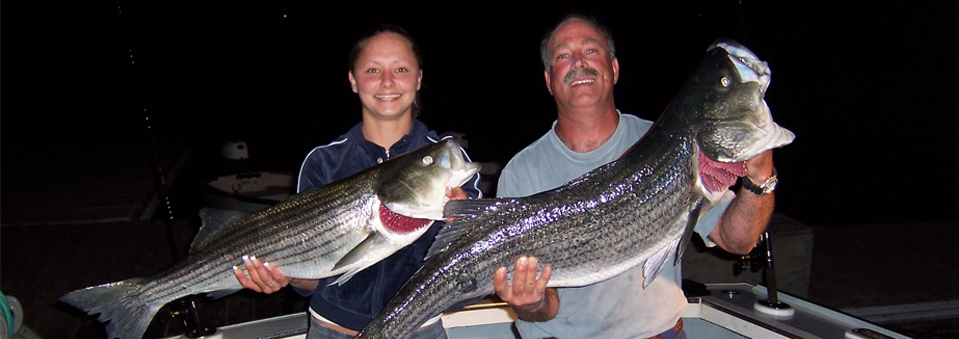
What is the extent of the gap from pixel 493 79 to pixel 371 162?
2201 inches

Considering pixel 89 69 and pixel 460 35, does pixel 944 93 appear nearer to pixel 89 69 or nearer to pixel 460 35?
pixel 460 35

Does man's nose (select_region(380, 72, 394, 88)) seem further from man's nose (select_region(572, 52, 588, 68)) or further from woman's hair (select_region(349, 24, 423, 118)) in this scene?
man's nose (select_region(572, 52, 588, 68))

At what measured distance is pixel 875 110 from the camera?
33.7 m

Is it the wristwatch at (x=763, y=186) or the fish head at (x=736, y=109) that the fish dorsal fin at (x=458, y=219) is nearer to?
the fish head at (x=736, y=109)

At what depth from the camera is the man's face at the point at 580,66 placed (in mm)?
2564

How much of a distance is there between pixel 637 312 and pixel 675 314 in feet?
0.64

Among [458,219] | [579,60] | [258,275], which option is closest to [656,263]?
[458,219]

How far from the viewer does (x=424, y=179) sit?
8.01 ft

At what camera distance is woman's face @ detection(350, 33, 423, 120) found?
2.59m

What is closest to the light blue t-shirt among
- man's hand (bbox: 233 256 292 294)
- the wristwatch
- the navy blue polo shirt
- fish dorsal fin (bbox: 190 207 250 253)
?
the wristwatch

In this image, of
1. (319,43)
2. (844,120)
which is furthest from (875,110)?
(319,43)

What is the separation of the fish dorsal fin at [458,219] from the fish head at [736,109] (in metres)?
0.85

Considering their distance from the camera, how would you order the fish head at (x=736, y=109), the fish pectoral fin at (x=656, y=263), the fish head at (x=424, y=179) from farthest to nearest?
the fish head at (x=424, y=179) → the fish pectoral fin at (x=656, y=263) → the fish head at (x=736, y=109)

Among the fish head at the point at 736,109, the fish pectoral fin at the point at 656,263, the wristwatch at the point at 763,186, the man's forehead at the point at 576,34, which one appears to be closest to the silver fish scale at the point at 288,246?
the man's forehead at the point at 576,34
